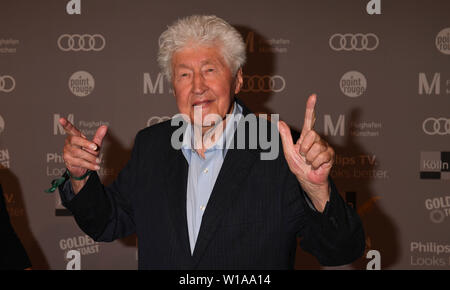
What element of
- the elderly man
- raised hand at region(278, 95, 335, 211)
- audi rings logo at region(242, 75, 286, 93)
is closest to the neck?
the elderly man

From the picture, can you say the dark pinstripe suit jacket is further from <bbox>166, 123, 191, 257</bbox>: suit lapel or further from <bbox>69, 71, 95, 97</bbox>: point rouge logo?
<bbox>69, 71, 95, 97</bbox>: point rouge logo

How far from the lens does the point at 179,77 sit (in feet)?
5.39

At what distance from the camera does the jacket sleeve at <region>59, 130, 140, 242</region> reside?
1.51m

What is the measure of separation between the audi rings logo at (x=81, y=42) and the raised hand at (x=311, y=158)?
279 centimetres

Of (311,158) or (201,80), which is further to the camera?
(201,80)

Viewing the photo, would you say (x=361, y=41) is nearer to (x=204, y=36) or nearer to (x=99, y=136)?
(x=204, y=36)

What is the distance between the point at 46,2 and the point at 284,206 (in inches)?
127

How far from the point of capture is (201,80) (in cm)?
161

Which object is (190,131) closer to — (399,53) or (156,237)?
(156,237)

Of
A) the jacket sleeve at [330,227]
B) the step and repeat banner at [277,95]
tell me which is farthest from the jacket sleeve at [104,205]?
the step and repeat banner at [277,95]

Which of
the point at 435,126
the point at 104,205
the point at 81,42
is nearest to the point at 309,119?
the point at 104,205

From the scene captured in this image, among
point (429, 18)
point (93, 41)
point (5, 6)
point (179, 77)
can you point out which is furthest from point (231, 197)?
point (5, 6)

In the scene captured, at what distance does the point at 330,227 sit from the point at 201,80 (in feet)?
2.45

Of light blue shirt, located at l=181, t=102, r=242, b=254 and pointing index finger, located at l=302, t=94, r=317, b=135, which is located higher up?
pointing index finger, located at l=302, t=94, r=317, b=135
